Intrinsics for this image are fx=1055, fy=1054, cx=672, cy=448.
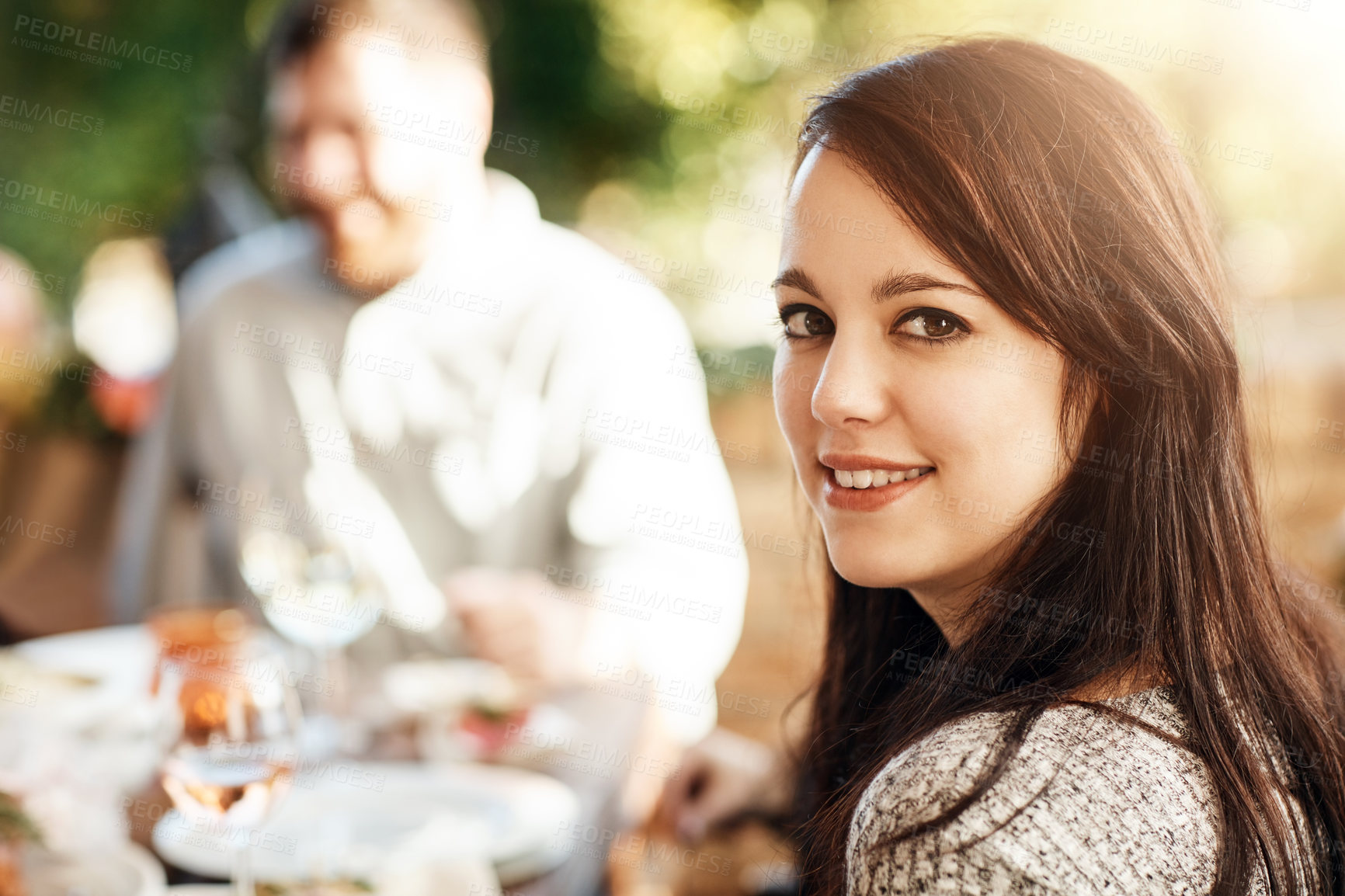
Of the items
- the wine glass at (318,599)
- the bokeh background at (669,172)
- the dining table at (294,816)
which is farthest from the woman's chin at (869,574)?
the bokeh background at (669,172)

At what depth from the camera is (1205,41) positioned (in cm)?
509

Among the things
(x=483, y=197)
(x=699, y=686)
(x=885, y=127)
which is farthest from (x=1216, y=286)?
(x=483, y=197)

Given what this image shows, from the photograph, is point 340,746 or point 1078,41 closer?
point 340,746

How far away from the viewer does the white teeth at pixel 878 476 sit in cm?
84

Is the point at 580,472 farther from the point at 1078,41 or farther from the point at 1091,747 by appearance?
the point at 1078,41

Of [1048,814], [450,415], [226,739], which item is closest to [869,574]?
[1048,814]

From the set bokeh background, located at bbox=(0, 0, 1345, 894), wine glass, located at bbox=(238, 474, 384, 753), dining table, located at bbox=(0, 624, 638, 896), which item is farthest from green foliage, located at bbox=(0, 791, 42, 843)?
bokeh background, located at bbox=(0, 0, 1345, 894)

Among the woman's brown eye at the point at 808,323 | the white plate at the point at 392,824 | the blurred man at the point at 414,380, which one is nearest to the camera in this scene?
the woman's brown eye at the point at 808,323

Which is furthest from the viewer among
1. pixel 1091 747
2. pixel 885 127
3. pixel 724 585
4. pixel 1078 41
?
pixel 1078 41

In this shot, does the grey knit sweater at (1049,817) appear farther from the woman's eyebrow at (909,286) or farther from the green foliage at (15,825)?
the green foliage at (15,825)

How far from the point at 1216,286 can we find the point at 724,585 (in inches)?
43.4

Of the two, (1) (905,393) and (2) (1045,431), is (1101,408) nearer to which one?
(2) (1045,431)

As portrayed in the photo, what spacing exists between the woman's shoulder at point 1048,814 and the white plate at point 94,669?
960 millimetres

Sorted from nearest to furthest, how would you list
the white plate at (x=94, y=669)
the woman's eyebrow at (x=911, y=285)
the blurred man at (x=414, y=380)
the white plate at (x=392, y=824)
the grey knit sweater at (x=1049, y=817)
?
the grey knit sweater at (x=1049, y=817) → the woman's eyebrow at (x=911, y=285) → the white plate at (x=392, y=824) → the white plate at (x=94, y=669) → the blurred man at (x=414, y=380)
